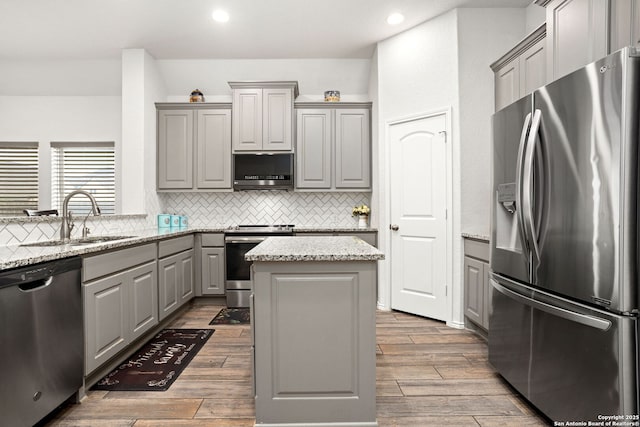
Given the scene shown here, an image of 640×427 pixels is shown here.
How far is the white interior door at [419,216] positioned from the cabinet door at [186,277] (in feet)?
7.49

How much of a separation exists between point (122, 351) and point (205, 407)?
102 centimetres

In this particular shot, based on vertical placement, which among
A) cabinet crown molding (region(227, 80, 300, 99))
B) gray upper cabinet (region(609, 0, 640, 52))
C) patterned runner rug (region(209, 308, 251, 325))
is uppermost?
cabinet crown molding (region(227, 80, 300, 99))

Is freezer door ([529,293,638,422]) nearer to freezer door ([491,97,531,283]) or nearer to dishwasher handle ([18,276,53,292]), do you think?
freezer door ([491,97,531,283])

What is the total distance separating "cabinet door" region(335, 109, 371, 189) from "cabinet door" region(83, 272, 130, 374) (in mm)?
2793

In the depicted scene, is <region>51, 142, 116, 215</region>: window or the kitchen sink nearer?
the kitchen sink

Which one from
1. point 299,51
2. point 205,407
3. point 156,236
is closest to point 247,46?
point 299,51

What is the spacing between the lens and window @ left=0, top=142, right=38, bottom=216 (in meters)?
4.87

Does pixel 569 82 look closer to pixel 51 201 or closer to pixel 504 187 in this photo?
pixel 504 187

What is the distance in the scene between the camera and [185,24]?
3639 millimetres

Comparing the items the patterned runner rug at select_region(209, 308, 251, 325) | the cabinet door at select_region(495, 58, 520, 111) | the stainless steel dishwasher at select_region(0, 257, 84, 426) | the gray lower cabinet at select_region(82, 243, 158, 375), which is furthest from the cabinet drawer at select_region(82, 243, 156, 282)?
the cabinet door at select_region(495, 58, 520, 111)

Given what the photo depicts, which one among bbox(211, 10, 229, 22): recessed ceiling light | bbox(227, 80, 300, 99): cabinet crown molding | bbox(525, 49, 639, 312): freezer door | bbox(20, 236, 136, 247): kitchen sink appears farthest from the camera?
bbox(227, 80, 300, 99): cabinet crown molding

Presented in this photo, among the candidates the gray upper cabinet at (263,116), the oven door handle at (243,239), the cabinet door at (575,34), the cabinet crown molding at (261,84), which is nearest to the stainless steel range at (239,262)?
the oven door handle at (243,239)

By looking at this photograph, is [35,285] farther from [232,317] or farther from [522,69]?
[522,69]

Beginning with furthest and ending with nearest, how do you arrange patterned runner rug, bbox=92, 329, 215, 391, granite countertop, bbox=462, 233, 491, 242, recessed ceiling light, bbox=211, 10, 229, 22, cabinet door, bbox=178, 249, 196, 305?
cabinet door, bbox=178, 249, 196, 305
recessed ceiling light, bbox=211, 10, 229, 22
granite countertop, bbox=462, 233, 491, 242
patterned runner rug, bbox=92, 329, 215, 391
